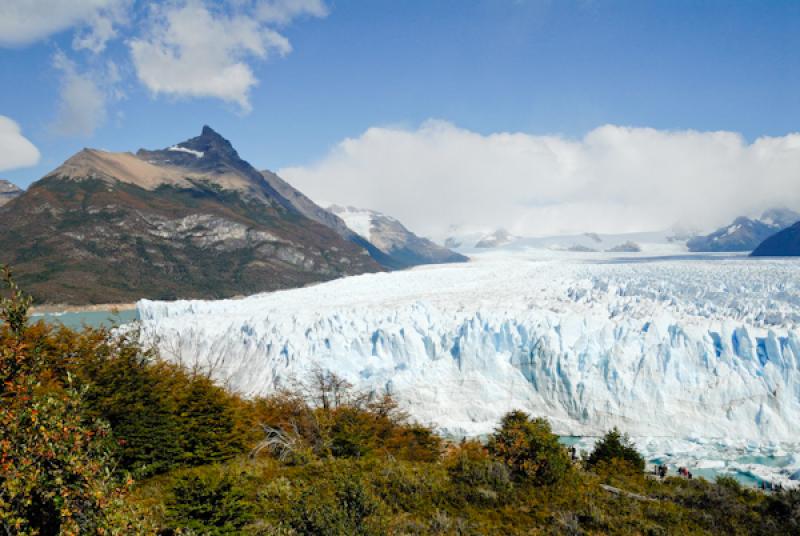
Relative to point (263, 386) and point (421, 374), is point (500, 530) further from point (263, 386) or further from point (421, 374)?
point (263, 386)

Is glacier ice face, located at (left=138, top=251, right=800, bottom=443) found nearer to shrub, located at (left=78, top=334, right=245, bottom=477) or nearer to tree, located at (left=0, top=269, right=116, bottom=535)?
shrub, located at (left=78, top=334, right=245, bottom=477)

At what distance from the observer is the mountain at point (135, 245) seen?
120 m

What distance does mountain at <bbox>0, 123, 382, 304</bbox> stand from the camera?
4715 inches

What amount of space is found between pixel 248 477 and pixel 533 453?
6714mm

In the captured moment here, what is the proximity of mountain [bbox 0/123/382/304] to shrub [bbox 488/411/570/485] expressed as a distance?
11552cm

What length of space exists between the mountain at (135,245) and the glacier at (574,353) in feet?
321

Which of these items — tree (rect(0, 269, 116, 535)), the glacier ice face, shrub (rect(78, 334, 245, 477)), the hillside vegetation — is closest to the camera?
tree (rect(0, 269, 116, 535))

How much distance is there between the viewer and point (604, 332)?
25047mm

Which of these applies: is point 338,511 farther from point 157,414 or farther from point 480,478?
point 157,414

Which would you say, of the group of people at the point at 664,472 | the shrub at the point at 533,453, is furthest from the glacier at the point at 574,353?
the shrub at the point at 533,453

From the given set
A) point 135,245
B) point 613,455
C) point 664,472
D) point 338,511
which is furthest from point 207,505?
point 135,245

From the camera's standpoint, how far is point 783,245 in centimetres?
8869

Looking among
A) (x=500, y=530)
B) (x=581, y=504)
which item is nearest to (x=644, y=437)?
(x=581, y=504)

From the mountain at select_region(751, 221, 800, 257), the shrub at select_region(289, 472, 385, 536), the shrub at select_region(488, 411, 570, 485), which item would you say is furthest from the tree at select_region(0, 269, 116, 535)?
the mountain at select_region(751, 221, 800, 257)
